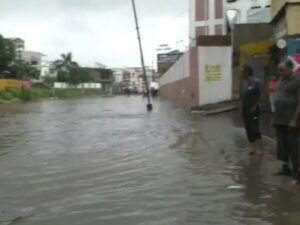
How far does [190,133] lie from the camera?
17.3m

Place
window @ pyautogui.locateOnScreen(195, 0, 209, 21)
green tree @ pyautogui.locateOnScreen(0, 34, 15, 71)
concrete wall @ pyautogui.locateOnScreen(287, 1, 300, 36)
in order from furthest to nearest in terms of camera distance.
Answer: green tree @ pyautogui.locateOnScreen(0, 34, 15, 71) < window @ pyautogui.locateOnScreen(195, 0, 209, 21) < concrete wall @ pyautogui.locateOnScreen(287, 1, 300, 36)

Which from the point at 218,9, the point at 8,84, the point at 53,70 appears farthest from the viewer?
the point at 53,70

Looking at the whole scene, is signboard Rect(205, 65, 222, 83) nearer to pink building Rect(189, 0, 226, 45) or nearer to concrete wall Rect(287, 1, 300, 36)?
concrete wall Rect(287, 1, 300, 36)

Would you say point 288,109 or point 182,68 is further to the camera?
point 182,68

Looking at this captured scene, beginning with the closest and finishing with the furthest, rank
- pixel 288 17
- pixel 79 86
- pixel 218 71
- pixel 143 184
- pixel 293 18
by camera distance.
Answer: pixel 143 184 → pixel 293 18 → pixel 288 17 → pixel 218 71 → pixel 79 86

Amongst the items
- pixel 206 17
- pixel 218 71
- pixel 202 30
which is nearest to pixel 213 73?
pixel 218 71

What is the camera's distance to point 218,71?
91.4ft

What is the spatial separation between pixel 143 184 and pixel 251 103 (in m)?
3.41

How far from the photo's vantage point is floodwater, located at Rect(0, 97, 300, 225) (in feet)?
A: 22.6

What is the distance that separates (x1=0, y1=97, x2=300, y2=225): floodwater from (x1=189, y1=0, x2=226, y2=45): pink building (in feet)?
236

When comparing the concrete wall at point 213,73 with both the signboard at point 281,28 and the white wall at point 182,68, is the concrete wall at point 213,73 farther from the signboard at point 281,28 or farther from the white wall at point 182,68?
the white wall at point 182,68

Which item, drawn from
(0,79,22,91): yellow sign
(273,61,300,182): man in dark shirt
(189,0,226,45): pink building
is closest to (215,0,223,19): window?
(189,0,226,45): pink building

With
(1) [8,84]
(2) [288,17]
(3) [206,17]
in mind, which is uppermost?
(3) [206,17]

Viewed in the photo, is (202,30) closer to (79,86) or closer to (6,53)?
(6,53)
